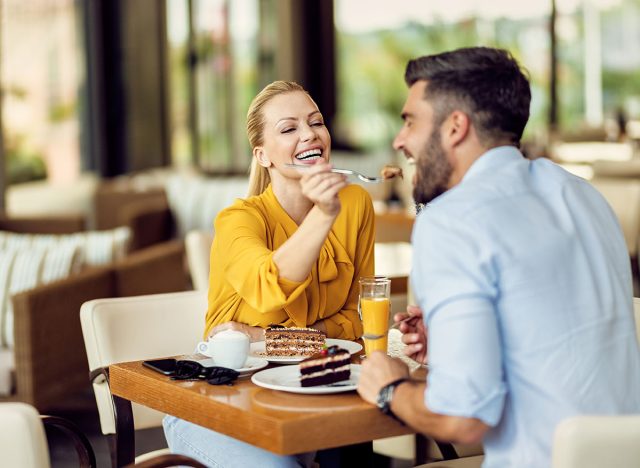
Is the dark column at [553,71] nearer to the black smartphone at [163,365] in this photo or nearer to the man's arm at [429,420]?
the black smartphone at [163,365]

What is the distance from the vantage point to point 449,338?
5.57ft

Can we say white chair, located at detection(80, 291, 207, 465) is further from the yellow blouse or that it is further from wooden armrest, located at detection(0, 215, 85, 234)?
wooden armrest, located at detection(0, 215, 85, 234)

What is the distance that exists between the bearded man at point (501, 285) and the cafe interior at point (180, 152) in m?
0.15

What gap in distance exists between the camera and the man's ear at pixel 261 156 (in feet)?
8.89

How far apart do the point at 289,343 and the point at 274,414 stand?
1.62 feet

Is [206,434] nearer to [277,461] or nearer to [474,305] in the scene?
[277,461]

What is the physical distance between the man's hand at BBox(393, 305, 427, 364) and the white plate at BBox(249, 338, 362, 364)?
0.11m

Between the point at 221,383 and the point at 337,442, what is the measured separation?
34 centimetres

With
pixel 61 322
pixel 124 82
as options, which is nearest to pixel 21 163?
pixel 124 82

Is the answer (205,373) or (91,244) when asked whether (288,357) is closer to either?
(205,373)

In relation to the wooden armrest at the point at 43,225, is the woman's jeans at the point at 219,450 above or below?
below

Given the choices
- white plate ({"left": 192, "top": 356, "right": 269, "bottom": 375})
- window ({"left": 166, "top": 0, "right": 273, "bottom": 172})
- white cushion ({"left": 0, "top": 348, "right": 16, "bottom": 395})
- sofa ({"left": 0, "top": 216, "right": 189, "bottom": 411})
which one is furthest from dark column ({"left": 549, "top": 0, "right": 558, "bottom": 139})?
white plate ({"left": 192, "top": 356, "right": 269, "bottom": 375})

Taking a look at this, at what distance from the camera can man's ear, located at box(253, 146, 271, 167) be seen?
2.71 meters

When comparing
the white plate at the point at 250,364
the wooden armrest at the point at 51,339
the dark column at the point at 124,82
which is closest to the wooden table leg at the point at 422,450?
the white plate at the point at 250,364
